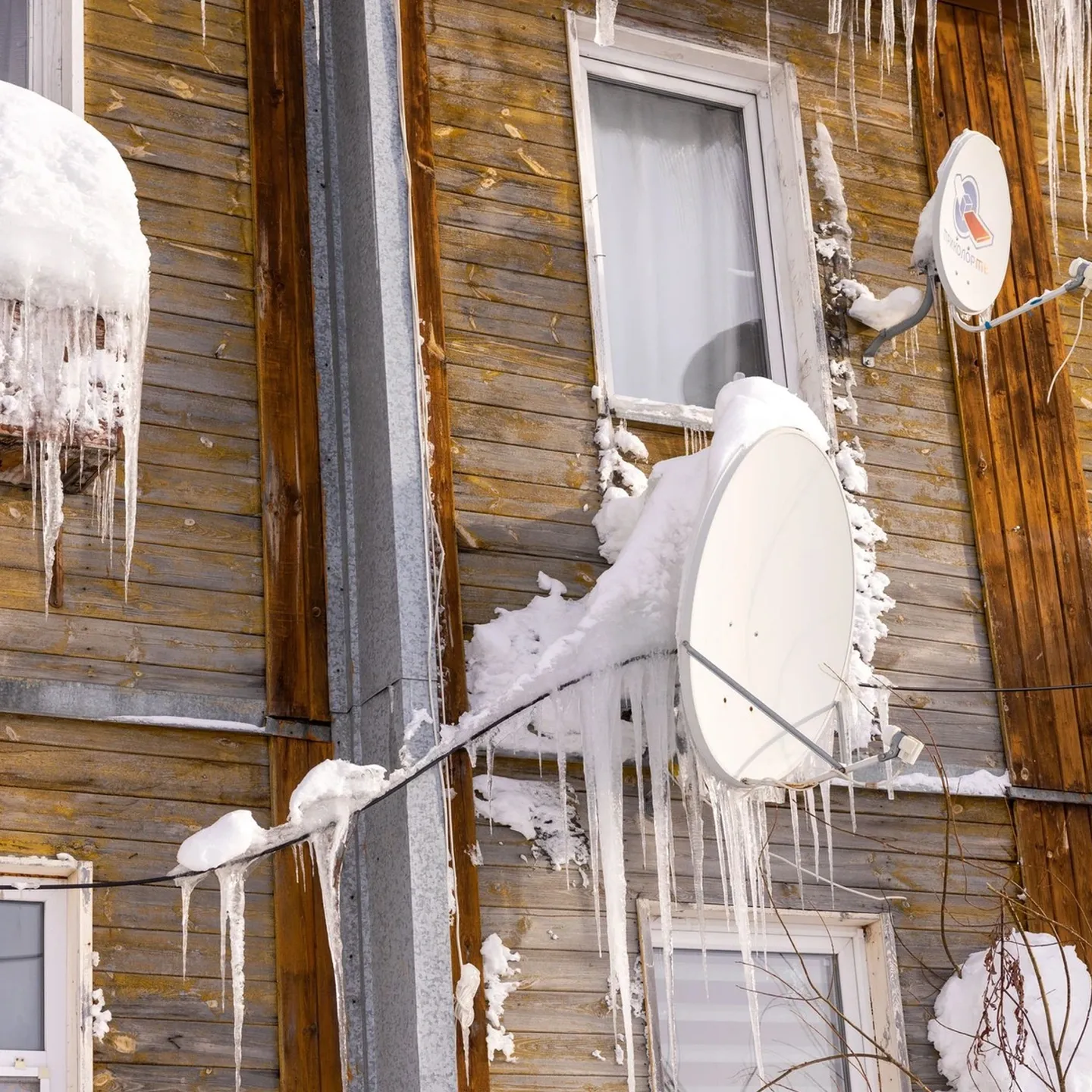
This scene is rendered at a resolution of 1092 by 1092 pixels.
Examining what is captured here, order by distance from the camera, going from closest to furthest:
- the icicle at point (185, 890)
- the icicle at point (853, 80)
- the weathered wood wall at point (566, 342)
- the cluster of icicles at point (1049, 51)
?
the icicle at point (185, 890) < the weathered wood wall at point (566, 342) < the cluster of icicles at point (1049, 51) < the icicle at point (853, 80)

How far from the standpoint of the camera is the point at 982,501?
22.7 ft

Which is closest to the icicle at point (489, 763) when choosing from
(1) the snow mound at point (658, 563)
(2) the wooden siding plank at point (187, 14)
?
(1) the snow mound at point (658, 563)

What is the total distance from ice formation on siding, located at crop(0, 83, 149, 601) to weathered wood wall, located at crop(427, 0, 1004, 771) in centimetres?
135

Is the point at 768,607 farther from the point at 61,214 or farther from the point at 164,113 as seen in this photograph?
the point at 164,113

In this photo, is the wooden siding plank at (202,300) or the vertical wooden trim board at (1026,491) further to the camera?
the vertical wooden trim board at (1026,491)

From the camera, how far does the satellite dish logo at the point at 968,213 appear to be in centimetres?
668

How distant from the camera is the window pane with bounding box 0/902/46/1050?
482 cm

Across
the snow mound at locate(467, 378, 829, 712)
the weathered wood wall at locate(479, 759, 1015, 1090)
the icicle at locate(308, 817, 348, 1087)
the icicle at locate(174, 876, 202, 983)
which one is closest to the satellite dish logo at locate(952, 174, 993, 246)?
the snow mound at locate(467, 378, 829, 712)

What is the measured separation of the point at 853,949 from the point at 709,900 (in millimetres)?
641

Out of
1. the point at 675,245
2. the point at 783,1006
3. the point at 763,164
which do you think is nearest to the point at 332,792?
the point at 783,1006

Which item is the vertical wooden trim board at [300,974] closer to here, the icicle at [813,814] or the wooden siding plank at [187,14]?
the icicle at [813,814]

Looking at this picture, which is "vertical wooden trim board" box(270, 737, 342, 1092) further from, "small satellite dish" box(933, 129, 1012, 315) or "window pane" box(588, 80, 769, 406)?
"small satellite dish" box(933, 129, 1012, 315)

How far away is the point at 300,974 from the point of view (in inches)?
205

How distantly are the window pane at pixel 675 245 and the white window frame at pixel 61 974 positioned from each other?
8.98ft
